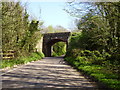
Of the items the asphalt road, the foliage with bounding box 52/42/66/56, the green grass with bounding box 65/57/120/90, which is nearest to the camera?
the green grass with bounding box 65/57/120/90

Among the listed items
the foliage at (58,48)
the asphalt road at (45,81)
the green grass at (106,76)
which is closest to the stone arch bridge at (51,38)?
the foliage at (58,48)

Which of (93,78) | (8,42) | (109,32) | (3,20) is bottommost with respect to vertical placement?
(93,78)

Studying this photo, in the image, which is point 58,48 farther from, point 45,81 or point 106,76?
point 45,81

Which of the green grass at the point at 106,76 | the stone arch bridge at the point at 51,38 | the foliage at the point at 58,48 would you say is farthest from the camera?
the foliage at the point at 58,48

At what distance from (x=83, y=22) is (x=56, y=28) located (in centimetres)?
Answer: 4690

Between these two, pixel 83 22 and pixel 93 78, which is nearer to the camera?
pixel 93 78

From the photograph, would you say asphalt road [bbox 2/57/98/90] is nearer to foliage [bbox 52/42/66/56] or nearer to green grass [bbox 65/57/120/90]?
green grass [bbox 65/57/120/90]

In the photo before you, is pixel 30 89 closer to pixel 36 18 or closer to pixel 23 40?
pixel 23 40

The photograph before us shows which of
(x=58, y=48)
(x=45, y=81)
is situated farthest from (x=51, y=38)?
(x=45, y=81)

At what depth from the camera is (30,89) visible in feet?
17.2

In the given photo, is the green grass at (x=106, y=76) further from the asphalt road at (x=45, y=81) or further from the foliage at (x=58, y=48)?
the foliage at (x=58, y=48)

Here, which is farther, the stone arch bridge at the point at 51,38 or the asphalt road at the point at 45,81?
the stone arch bridge at the point at 51,38

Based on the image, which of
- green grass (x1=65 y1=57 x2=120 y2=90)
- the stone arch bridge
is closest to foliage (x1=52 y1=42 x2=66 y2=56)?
the stone arch bridge

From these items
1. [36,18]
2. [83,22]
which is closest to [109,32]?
[83,22]
